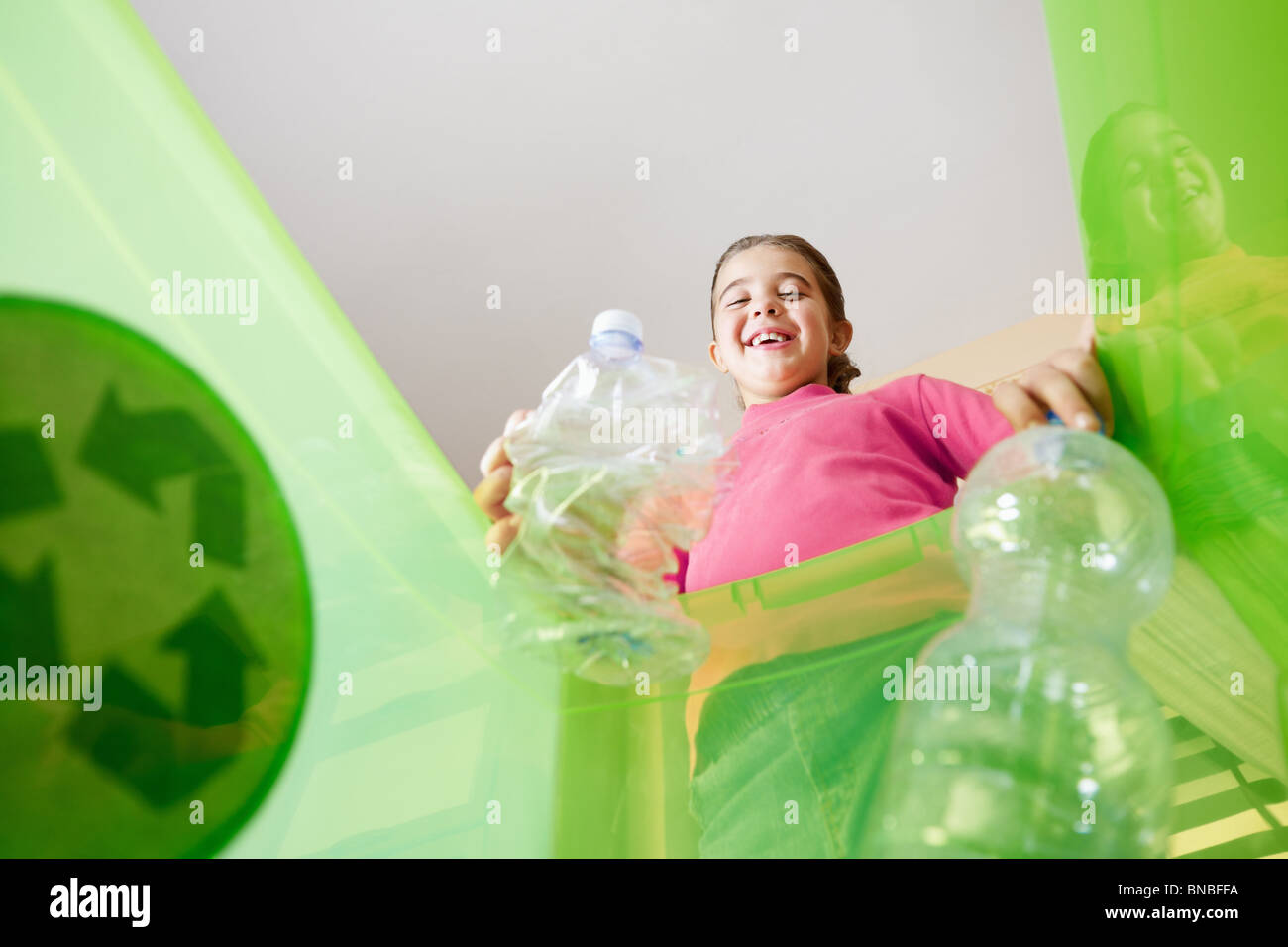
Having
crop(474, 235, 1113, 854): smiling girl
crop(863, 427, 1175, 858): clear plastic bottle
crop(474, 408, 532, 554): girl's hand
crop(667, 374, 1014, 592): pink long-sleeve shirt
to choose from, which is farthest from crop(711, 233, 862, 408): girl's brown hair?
crop(863, 427, 1175, 858): clear plastic bottle

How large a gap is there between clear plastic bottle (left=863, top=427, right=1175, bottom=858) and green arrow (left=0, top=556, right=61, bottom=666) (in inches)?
27.4

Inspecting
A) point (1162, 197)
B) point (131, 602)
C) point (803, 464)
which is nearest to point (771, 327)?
point (803, 464)

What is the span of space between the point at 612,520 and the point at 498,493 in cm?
11

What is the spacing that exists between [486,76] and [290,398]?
105cm

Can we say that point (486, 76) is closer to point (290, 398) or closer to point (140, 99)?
point (140, 99)

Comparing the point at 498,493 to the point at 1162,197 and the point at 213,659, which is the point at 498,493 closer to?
the point at 213,659

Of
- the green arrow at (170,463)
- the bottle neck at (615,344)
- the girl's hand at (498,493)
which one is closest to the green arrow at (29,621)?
the green arrow at (170,463)

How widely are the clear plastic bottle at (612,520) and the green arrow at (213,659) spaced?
0.76ft

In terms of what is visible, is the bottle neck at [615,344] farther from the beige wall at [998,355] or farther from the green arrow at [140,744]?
the beige wall at [998,355]

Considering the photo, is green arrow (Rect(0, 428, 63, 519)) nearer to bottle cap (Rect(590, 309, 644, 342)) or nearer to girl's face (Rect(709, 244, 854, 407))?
bottle cap (Rect(590, 309, 644, 342))

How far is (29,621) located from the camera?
2.75ft

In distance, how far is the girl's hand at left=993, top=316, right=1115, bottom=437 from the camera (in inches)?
32.6

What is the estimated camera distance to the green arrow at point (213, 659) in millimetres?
847

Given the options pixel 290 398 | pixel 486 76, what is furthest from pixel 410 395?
pixel 290 398
